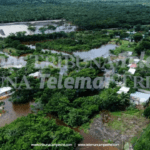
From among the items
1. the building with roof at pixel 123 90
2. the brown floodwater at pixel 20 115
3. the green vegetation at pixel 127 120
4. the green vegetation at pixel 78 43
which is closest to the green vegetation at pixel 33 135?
the brown floodwater at pixel 20 115

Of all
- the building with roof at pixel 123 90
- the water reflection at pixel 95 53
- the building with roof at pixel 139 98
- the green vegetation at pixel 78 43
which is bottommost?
the building with roof at pixel 139 98

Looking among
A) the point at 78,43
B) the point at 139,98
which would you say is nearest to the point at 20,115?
the point at 139,98

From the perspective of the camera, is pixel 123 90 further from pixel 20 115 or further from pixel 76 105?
pixel 20 115

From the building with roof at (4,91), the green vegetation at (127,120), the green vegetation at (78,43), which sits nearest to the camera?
the green vegetation at (127,120)

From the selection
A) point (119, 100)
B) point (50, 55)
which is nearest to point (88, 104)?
point (119, 100)

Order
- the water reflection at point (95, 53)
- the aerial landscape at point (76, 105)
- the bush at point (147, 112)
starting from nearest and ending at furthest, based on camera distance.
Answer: the aerial landscape at point (76, 105) → the bush at point (147, 112) → the water reflection at point (95, 53)

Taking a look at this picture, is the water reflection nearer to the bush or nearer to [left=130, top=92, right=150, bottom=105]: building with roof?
[left=130, top=92, right=150, bottom=105]: building with roof

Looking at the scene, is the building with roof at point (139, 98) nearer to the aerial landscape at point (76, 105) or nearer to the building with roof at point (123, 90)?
the aerial landscape at point (76, 105)
